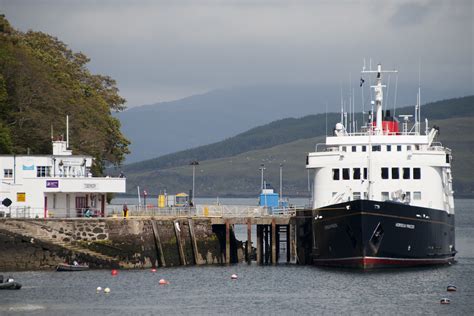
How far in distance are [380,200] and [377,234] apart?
15.6 feet

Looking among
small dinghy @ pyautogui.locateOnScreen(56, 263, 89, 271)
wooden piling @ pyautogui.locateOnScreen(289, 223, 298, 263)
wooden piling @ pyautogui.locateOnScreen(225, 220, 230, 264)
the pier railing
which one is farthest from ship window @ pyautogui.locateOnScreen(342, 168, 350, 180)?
small dinghy @ pyautogui.locateOnScreen(56, 263, 89, 271)

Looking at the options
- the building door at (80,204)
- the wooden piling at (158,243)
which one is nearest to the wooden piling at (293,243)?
the wooden piling at (158,243)

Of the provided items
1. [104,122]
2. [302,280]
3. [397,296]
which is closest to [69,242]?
[302,280]

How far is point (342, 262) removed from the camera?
85.6 m

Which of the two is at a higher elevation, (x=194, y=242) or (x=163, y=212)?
(x=163, y=212)

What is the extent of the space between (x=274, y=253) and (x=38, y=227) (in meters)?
18.2

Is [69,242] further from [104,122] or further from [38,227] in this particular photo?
[104,122]

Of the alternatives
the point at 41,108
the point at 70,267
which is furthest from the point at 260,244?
the point at 41,108

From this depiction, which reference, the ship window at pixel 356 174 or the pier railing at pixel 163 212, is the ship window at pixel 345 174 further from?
the pier railing at pixel 163 212

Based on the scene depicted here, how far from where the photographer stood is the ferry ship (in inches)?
3248

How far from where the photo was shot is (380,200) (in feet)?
284

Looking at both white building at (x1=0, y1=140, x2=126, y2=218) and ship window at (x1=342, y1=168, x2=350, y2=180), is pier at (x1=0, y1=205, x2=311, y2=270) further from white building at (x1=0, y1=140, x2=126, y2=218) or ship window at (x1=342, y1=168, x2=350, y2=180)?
ship window at (x1=342, y1=168, x2=350, y2=180)

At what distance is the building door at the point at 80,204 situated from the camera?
92188 mm

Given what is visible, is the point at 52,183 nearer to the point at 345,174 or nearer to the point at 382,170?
the point at 345,174
